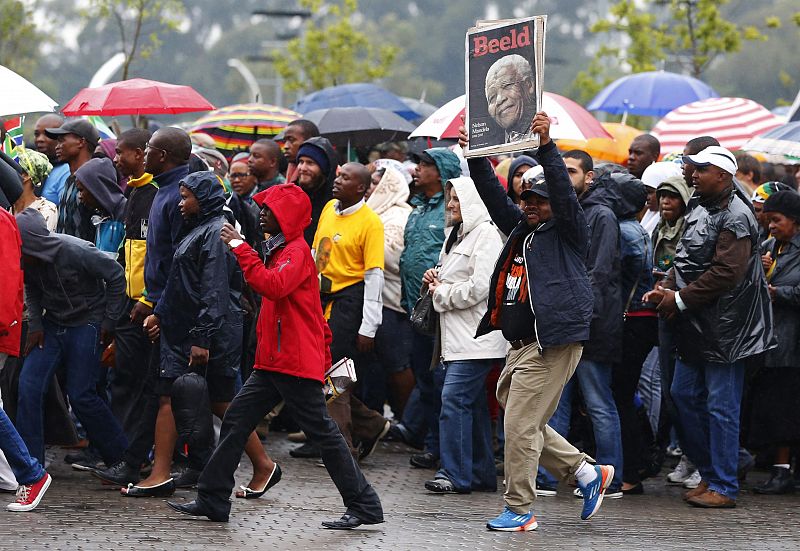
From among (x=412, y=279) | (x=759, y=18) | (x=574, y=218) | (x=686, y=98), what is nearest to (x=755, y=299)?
(x=574, y=218)

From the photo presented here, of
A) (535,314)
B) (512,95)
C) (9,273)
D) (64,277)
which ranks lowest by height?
(535,314)

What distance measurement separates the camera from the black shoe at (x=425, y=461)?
33.8ft

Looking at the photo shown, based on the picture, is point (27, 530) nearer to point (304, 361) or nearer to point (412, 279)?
point (304, 361)

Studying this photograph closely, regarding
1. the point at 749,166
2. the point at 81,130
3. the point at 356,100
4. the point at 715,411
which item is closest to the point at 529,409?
the point at 715,411

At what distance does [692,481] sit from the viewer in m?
9.98

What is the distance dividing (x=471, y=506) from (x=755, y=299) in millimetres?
2239

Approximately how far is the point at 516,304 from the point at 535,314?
180 mm

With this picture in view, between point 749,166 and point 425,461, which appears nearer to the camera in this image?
point 425,461

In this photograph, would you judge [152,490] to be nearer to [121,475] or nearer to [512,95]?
[121,475]

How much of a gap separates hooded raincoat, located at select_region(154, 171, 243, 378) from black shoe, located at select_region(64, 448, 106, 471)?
1360 millimetres

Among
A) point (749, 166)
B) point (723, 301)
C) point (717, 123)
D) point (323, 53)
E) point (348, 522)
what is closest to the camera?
point (348, 522)

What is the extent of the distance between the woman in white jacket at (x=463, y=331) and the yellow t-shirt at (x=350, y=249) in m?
0.92

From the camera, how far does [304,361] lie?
7.88m

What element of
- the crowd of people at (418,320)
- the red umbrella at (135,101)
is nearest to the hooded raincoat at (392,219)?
the crowd of people at (418,320)
